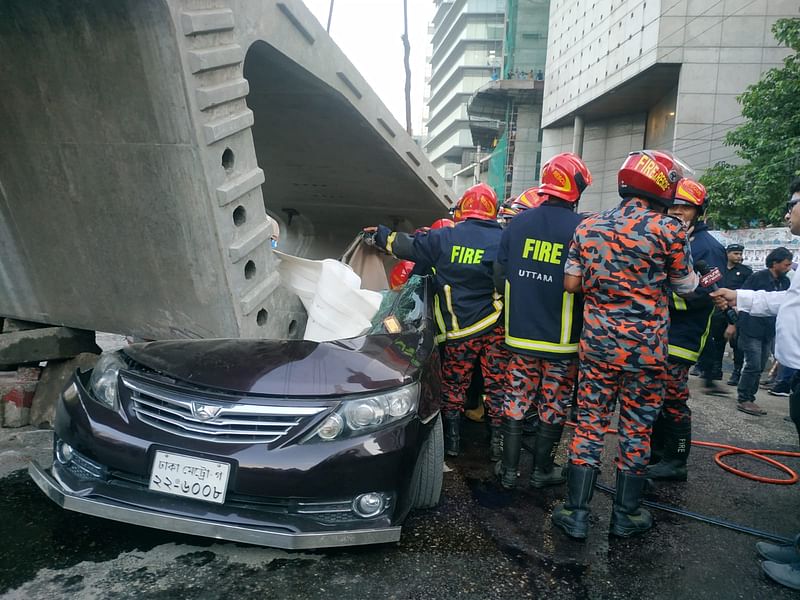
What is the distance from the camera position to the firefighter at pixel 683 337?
3.71 meters

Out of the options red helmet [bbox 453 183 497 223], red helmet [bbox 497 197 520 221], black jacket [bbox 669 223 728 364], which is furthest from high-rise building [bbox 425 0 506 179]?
black jacket [bbox 669 223 728 364]

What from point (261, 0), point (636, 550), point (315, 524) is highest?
point (261, 0)

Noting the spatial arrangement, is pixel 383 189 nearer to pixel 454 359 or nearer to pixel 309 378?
pixel 454 359

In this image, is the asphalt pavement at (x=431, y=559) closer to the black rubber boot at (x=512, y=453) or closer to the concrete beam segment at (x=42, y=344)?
the black rubber boot at (x=512, y=453)

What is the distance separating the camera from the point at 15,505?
298cm

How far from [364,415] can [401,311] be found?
1.16 m

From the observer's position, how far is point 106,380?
2615mm

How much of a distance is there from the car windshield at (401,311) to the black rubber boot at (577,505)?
115 centimetres

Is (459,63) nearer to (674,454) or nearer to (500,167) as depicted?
(500,167)

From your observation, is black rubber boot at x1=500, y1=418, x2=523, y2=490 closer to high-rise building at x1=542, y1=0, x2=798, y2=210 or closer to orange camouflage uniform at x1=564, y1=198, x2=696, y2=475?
orange camouflage uniform at x1=564, y1=198, x2=696, y2=475

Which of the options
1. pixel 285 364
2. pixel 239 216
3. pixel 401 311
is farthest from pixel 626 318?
pixel 239 216

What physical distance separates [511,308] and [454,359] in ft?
2.60

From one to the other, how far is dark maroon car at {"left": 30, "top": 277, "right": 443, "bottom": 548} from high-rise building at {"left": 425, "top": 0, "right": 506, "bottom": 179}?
67.5 m

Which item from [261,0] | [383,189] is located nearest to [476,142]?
[383,189]
